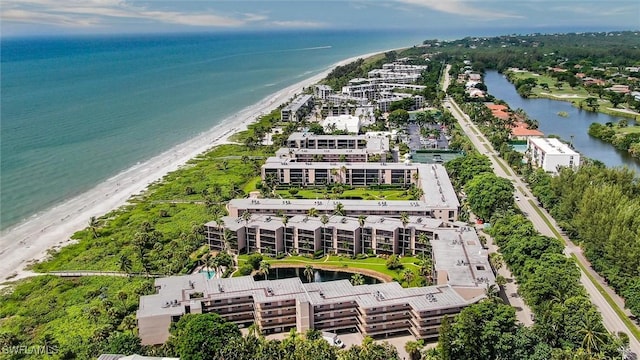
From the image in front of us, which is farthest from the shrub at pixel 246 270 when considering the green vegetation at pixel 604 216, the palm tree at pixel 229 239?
the green vegetation at pixel 604 216

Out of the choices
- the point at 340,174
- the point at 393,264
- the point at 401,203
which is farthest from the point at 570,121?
the point at 393,264

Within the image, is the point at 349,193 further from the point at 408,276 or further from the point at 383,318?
the point at 383,318

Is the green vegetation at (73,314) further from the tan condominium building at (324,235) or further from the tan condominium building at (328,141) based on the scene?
the tan condominium building at (328,141)

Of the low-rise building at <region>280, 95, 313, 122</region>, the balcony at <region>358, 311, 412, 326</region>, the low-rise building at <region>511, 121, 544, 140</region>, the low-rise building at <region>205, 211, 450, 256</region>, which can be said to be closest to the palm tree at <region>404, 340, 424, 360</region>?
the balcony at <region>358, 311, 412, 326</region>

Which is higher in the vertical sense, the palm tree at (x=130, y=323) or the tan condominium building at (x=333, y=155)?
the tan condominium building at (x=333, y=155)

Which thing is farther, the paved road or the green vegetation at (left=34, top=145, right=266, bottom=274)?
the green vegetation at (left=34, top=145, right=266, bottom=274)

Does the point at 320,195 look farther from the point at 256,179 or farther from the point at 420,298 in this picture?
the point at 420,298

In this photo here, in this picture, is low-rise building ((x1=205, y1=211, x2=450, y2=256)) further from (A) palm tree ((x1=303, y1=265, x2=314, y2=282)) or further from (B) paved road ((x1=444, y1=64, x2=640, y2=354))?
(B) paved road ((x1=444, y1=64, x2=640, y2=354))
